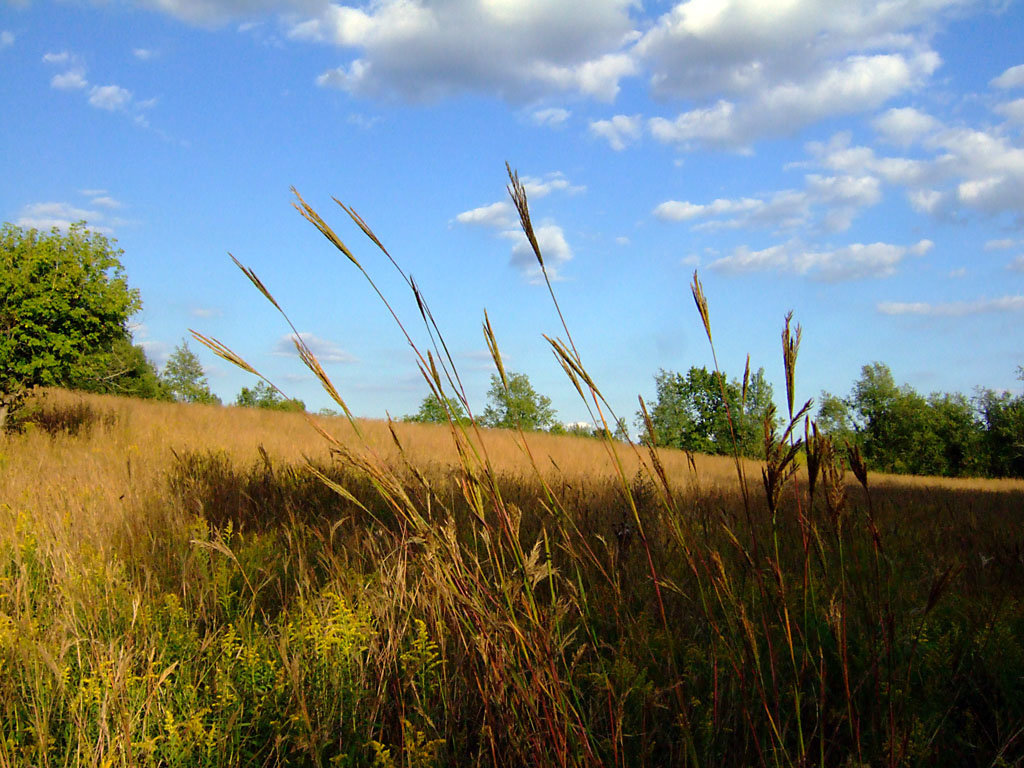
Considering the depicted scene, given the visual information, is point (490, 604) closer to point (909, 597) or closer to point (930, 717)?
point (930, 717)

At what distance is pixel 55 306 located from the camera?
7.81m

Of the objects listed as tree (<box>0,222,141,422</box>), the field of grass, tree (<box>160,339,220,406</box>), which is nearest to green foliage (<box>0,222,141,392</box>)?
tree (<box>0,222,141,422</box>)

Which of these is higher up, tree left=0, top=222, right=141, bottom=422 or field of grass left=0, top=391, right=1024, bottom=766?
tree left=0, top=222, right=141, bottom=422

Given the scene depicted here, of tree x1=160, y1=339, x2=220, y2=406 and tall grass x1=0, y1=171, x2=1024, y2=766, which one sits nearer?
tall grass x1=0, y1=171, x2=1024, y2=766

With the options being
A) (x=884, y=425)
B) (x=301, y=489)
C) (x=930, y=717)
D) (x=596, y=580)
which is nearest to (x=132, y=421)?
(x=301, y=489)

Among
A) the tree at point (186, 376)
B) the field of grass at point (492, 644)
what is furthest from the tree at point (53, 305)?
the tree at point (186, 376)

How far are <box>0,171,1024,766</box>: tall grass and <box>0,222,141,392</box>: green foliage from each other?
470cm

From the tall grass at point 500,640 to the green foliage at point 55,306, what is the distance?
4.70 m

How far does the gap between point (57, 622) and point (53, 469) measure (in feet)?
14.4

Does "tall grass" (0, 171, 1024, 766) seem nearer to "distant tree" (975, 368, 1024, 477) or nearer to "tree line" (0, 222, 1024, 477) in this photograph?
"tree line" (0, 222, 1024, 477)

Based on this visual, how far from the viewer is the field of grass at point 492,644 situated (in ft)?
4.52

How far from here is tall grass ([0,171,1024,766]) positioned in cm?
131

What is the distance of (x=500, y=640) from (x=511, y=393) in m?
27.5

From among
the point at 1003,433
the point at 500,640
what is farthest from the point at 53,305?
the point at 1003,433
